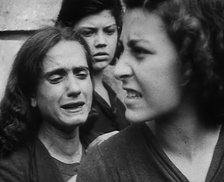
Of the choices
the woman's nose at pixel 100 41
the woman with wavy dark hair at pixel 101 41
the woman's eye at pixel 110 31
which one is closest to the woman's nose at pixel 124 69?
the woman with wavy dark hair at pixel 101 41

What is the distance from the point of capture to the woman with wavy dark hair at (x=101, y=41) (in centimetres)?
295

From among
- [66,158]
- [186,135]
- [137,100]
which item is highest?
[137,100]

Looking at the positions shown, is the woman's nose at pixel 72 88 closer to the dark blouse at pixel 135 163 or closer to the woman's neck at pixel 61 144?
the woman's neck at pixel 61 144

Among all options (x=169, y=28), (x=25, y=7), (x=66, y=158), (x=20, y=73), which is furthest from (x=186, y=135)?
(x=25, y=7)

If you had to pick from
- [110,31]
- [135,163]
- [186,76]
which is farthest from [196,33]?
Result: [110,31]

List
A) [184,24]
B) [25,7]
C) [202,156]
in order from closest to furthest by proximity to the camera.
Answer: [184,24], [202,156], [25,7]

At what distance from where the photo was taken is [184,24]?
1573 mm

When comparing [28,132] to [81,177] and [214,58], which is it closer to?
[81,177]

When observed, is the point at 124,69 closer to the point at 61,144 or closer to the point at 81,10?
the point at 61,144

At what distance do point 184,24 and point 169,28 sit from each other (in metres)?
0.04

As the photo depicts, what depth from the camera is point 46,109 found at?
254cm

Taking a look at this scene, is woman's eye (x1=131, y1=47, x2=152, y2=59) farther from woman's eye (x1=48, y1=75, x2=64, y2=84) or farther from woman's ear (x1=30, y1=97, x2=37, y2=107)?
woman's ear (x1=30, y1=97, x2=37, y2=107)

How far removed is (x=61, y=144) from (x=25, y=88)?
31cm

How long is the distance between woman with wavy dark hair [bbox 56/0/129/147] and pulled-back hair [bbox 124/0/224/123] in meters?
1.24
